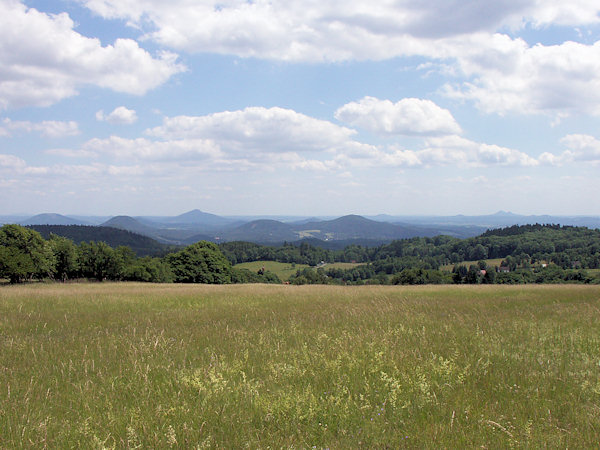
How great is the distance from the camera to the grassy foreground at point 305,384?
3.76 meters

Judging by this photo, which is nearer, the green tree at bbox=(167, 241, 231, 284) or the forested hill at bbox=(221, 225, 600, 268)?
the green tree at bbox=(167, 241, 231, 284)

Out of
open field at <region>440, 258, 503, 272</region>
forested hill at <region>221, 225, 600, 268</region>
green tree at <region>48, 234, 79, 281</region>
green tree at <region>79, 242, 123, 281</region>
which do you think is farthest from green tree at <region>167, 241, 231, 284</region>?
open field at <region>440, 258, 503, 272</region>

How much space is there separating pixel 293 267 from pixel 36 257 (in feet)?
450

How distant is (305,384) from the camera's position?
5.00 meters

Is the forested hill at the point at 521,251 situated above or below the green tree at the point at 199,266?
below

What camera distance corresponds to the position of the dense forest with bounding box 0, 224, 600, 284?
42.0 m

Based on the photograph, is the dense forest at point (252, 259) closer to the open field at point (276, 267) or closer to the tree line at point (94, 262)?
the tree line at point (94, 262)

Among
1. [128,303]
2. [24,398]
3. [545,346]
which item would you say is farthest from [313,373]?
[128,303]

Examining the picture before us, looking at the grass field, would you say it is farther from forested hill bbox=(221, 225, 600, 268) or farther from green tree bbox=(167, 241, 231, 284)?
green tree bbox=(167, 241, 231, 284)

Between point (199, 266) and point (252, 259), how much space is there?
134 meters

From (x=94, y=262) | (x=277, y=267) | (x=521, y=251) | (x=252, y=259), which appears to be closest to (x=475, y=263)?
(x=521, y=251)

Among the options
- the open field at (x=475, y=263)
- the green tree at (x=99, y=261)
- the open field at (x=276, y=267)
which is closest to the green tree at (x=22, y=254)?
the green tree at (x=99, y=261)

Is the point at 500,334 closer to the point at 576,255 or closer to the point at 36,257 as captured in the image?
the point at 36,257

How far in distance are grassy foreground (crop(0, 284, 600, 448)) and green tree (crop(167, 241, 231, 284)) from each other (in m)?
48.4
